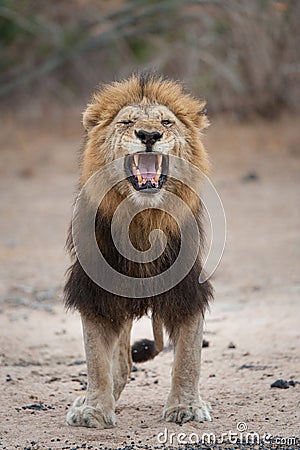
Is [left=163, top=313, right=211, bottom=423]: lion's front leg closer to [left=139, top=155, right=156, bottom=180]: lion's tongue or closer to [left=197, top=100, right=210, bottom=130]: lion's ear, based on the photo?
[left=139, top=155, right=156, bottom=180]: lion's tongue

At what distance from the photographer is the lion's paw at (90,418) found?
3932mm

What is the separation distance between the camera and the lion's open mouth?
3865 mm

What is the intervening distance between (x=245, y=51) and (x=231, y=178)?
8.99 ft

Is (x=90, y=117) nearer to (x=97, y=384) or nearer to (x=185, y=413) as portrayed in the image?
(x=97, y=384)

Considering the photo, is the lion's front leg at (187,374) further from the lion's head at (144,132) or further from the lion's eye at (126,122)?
the lion's eye at (126,122)

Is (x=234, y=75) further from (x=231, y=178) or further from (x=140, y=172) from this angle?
(x=140, y=172)

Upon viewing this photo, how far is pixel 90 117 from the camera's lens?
163 inches

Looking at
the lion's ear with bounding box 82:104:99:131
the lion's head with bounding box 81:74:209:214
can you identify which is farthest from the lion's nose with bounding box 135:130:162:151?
the lion's ear with bounding box 82:104:99:131
